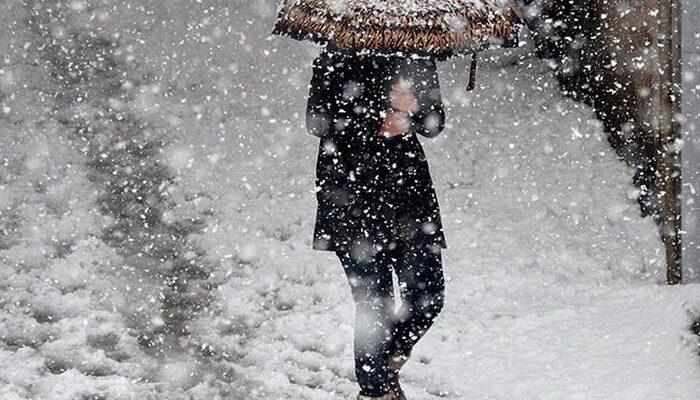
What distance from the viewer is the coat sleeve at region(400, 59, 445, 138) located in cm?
394

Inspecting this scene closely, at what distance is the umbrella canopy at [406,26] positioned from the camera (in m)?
3.71

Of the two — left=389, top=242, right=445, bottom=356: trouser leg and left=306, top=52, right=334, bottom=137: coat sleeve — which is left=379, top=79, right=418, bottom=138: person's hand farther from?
left=389, top=242, right=445, bottom=356: trouser leg

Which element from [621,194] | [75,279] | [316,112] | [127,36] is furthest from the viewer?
[127,36]

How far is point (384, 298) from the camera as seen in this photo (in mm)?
4281

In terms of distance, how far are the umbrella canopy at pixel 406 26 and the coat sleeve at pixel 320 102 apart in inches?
6.6

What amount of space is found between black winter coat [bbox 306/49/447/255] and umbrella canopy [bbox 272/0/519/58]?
132mm

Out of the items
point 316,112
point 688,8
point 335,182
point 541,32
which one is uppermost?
point 541,32

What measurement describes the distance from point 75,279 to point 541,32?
17.7 feet

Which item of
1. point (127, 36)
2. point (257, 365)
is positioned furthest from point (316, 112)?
point (127, 36)

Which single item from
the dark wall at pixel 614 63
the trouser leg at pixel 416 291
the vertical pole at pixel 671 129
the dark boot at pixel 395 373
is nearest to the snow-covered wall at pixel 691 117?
the vertical pole at pixel 671 129

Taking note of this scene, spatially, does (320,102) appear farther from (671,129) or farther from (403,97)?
(671,129)

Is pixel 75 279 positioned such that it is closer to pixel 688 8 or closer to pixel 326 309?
pixel 326 309

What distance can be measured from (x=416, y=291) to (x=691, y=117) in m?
2.50

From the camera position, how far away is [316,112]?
3.97 meters
